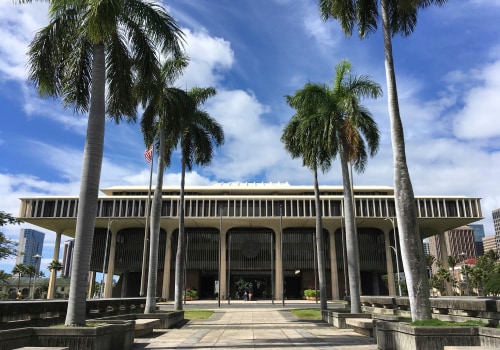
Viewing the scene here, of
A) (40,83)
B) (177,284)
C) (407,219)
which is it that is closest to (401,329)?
(407,219)

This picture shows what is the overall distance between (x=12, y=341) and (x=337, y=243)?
200ft

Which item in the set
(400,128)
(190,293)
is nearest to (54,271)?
(190,293)

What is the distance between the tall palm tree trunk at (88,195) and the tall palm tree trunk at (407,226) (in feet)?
28.6

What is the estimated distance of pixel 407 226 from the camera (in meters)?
11.5

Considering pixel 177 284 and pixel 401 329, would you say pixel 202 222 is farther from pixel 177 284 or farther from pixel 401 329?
pixel 401 329

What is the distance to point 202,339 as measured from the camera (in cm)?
1458

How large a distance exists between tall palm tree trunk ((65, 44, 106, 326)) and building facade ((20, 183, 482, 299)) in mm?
47673

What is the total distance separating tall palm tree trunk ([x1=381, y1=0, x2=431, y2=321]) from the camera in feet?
35.7

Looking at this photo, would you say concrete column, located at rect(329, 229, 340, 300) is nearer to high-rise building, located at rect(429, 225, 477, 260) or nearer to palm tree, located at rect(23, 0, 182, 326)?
palm tree, located at rect(23, 0, 182, 326)

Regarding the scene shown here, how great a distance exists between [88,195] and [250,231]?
184 feet

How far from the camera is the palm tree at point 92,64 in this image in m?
10.9

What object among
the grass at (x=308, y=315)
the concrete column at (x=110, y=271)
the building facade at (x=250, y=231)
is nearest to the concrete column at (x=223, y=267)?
the building facade at (x=250, y=231)

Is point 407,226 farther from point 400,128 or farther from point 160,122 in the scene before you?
point 160,122

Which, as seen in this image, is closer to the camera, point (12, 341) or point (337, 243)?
point (12, 341)
